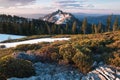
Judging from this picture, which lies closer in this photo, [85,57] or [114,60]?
[114,60]

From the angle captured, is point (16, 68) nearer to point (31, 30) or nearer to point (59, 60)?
point (59, 60)

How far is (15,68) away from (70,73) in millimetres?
3483

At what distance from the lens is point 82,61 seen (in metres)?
16.8

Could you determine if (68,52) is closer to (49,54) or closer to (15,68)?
(49,54)

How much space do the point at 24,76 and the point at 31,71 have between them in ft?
1.90

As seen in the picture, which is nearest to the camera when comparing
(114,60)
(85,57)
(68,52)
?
(114,60)

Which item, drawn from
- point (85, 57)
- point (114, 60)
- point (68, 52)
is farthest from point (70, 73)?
point (114, 60)

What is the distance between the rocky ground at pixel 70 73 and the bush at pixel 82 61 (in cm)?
42

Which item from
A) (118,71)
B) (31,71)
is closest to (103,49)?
(118,71)

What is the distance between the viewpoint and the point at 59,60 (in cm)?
1847

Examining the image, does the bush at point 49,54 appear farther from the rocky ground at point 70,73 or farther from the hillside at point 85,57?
the rocky ground at point 70,73

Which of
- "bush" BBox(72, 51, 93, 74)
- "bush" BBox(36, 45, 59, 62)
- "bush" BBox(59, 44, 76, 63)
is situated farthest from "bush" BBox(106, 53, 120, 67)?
"bush" BBox(36, 45, 59, 62)

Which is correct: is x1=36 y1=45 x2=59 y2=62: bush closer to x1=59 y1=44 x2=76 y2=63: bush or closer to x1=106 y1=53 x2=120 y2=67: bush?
x1=59 y1=44 x2=76 y2=63: bush

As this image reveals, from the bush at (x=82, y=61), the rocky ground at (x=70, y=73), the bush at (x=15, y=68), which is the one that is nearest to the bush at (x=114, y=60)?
the rocky ground at (x=70, y=73)
